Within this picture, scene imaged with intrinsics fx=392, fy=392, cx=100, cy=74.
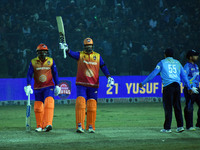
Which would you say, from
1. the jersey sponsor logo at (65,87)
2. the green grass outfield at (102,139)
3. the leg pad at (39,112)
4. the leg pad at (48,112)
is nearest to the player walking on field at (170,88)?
the green grass outfield at (102,139)

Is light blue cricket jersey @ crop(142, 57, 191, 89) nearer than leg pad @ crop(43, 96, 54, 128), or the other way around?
leg pad @ crop(43, 96, 54, 128)

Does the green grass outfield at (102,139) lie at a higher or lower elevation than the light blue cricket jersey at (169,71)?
lower

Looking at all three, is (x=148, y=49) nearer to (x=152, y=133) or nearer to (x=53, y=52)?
(x=53, y=52)

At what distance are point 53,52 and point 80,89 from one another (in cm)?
1148

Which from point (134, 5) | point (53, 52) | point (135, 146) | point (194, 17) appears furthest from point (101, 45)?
point (135, 146)

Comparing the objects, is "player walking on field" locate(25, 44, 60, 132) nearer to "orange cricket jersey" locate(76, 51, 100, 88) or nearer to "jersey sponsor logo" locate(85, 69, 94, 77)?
"orange cricket jersey" locate(76, 51, 100, 88)

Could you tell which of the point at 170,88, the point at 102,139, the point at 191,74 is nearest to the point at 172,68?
the point at 170,88

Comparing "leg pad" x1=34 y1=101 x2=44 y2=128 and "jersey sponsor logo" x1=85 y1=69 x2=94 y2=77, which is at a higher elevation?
"jersey sponsor logo" x1=85 y1=69 x2=94 y2=77

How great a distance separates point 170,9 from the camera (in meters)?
24.5

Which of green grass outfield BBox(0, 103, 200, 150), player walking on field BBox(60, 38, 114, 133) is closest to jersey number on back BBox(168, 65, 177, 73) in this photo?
green grass outfield BBox(0, 103, 200, 150)

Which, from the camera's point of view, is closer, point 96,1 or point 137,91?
point 137,91

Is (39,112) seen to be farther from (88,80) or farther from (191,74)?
(191,74)

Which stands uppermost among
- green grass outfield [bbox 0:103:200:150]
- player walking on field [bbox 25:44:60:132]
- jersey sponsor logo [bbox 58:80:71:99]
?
player walking on field [bbox 25:44:60:132]

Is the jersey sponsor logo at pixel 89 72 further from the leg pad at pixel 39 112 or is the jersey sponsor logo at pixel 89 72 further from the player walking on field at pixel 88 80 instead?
the leg pad at pixel 39 112
